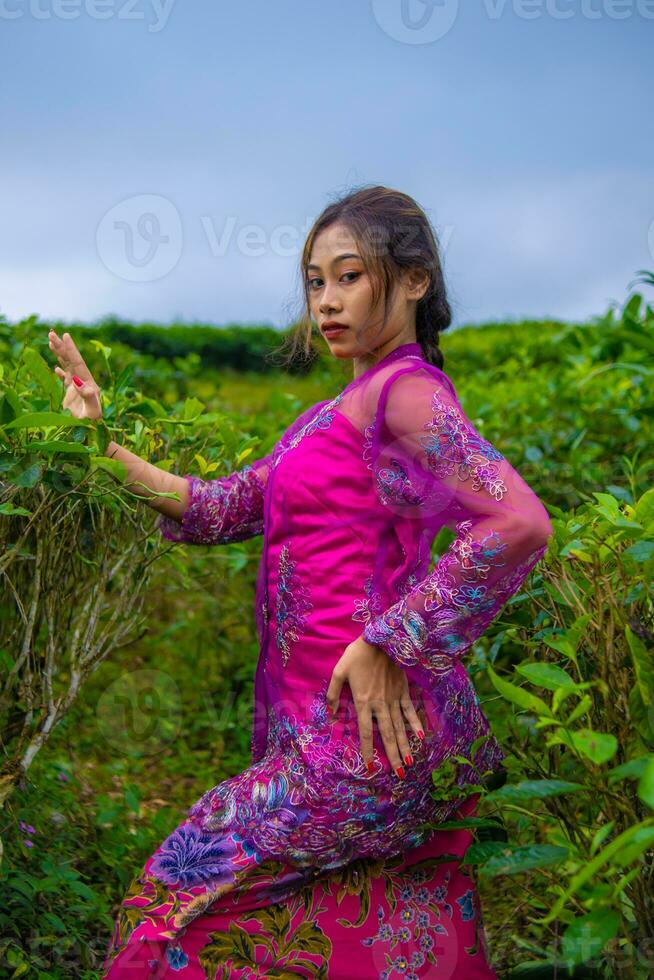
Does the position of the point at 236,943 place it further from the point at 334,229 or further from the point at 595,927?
the point at 334,229

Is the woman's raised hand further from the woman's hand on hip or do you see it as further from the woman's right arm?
the woman's hand on hip

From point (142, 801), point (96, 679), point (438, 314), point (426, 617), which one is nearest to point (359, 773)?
point (426, 617)

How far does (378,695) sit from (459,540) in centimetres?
28

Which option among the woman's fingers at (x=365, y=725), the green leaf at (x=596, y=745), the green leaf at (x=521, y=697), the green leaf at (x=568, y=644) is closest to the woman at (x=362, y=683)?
the woman's fingers at (x=365, y=725)

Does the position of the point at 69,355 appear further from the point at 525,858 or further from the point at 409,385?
the point at 525,858

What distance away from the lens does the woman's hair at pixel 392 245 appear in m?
1.94

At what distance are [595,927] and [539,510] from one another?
60 cm

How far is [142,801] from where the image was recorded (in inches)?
145

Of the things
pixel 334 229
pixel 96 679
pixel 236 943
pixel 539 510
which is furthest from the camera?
pixel 96 679

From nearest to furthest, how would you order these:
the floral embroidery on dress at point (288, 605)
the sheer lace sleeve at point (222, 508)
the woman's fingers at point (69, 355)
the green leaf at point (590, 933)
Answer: the green leaf at point (590, 933) < the floral embroidery on dress at point (288, 605) < the woman's fingers at point (69, 355) < the sheer lace sleeve at point (222, 508)

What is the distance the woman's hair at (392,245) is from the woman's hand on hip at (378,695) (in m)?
0.61

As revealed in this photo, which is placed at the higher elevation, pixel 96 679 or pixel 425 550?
pixel 425 550

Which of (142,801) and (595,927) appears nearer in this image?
(595,927)

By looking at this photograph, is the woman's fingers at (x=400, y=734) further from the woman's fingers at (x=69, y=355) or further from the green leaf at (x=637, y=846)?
the woman's fingers at (x=69, y=355)
